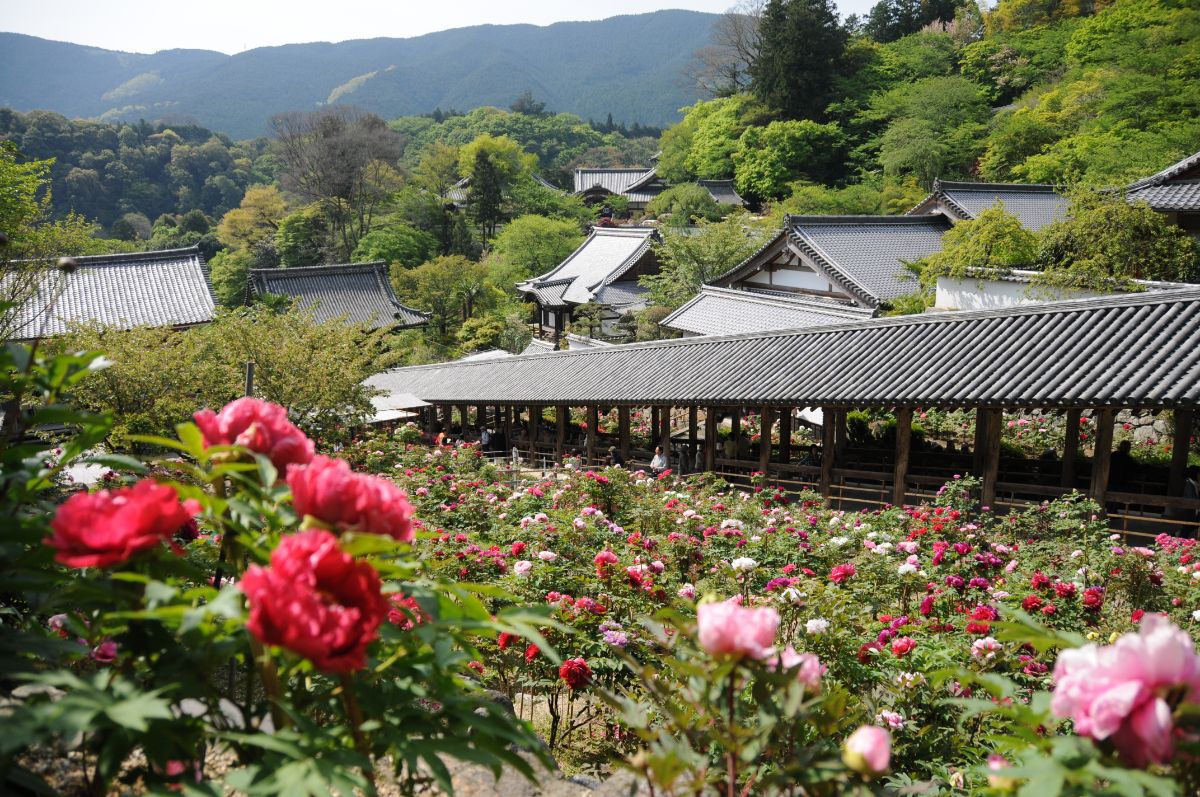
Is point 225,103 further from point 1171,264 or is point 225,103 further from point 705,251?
point 1171,264

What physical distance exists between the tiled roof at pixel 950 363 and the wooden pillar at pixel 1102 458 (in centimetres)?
51

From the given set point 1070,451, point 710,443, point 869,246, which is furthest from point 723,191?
point 1070,451

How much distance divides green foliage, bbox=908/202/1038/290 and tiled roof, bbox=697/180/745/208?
89.4 feet

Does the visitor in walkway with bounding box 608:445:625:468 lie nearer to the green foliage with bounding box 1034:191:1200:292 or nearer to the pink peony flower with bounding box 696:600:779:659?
the green foliage with bounding box 1034:191:1200:292

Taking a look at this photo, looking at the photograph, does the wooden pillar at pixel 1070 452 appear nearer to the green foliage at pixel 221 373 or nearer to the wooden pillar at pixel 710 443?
the wooden pillar at pixel 710 443

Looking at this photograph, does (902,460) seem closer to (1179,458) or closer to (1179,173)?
(1179,458)

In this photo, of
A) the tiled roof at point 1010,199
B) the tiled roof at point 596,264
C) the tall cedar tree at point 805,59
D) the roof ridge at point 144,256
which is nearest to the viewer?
the tiled roof at point 1010,199

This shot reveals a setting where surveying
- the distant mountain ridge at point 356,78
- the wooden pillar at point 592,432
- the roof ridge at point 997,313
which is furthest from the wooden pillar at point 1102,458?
the distant mountain ridge at point 356,78

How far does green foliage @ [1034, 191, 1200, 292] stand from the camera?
48.7 ft

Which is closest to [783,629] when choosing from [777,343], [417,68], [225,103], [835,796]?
[835,796]

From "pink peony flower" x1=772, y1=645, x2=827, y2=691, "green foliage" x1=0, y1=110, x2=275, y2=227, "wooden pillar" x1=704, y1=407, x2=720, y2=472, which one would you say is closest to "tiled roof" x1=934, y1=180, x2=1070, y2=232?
"wooden pillar" x1=704, y1=407, x2=720, y2=472

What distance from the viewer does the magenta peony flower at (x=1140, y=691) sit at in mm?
1134

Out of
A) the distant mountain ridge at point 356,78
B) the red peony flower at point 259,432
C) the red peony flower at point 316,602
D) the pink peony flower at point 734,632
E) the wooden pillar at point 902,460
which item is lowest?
the wooden pillar at point 902,460

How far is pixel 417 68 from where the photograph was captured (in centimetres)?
17738
